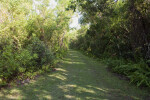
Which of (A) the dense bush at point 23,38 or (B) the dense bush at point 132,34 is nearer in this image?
(A) the dense bush at point 23,38

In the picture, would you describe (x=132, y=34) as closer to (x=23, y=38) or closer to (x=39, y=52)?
(x=39, y=52)

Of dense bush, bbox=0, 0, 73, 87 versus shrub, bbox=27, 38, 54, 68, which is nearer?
dense bush, bbox=0, 0, 73, 87

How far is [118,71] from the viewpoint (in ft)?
→ 25.8

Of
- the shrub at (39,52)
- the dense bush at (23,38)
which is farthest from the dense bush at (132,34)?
the shrub at (39,52)

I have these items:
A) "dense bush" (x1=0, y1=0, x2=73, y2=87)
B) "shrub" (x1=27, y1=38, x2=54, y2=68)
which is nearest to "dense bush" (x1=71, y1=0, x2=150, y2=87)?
"dense bush" (x1=0, y1=0, x2=73, y2=87)

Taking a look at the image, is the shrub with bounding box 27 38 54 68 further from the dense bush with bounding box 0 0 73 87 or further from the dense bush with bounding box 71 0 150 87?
the dense bush with bounding box 71 0 150 87

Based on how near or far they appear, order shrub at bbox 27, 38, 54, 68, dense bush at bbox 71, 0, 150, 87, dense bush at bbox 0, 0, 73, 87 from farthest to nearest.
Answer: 1. shrub at bbox 27, 38, 54, 68
2. dense bush at bbox 71, 0, 150, 87
3. dense bush at bbox 0, 0, 73, 87

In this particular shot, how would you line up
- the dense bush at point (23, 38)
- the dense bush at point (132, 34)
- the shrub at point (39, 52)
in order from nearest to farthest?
the dense bush at point (23, 38) < the dense bush at point (132, 34) < the shrub at point (39, 52)

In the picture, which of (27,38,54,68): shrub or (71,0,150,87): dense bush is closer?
(71,0,150,87): dense bush

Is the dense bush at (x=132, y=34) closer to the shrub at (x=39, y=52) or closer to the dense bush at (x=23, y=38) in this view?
the dense bush at (x=23, y=38)

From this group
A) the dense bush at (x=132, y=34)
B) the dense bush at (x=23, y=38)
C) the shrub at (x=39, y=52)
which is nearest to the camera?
the dense bush at (x=23, y=38)

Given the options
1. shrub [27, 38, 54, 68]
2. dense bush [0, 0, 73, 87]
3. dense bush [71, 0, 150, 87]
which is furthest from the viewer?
shrub [27, 38, 54, 68]

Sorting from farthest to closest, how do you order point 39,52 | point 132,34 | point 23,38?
1. point 23,38
2. point 39,52
3. point 132,34

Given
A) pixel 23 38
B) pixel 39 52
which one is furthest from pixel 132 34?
pixel 23 38
